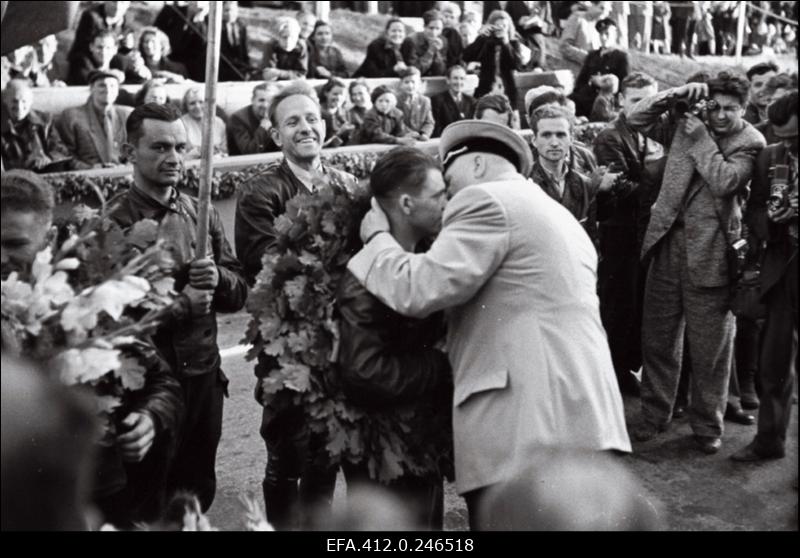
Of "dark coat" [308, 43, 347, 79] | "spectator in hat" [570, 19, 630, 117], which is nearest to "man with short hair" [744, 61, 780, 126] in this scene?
"spectator in hat" [570, 19, 630, 117]

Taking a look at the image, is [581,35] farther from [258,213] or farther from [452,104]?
[258,213]

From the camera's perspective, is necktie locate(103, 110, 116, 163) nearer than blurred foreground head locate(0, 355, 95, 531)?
No

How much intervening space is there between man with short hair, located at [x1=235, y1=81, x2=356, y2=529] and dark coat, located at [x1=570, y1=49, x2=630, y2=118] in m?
7.49

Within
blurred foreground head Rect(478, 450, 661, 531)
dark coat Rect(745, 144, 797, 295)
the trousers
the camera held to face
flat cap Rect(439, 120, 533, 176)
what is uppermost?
flat cap Rect(439, 120, 533, 176)

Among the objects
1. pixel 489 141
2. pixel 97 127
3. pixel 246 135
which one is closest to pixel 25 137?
pixel 97 127

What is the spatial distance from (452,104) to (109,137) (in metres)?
4.37

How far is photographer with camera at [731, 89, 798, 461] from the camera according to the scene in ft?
17.0

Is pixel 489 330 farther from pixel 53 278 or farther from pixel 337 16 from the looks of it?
pixel 337 16

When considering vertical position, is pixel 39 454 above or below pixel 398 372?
above

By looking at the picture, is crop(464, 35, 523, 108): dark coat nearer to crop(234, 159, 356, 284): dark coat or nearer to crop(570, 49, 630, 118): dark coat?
crop(570, 49, 630, 118): dark coat

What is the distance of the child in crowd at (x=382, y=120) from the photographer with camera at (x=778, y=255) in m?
5.70

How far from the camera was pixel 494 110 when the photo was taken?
679cm

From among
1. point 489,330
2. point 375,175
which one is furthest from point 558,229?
point 375,175

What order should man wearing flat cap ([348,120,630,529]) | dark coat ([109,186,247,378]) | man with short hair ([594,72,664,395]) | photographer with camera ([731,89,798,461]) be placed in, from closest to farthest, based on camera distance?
man wearing flat cap ([348,120,630,529]) < dark coat ([109,186,247,378]) < photographer with camera ([731,89,798,461]) < man with short hair ([594,72,664,395])
